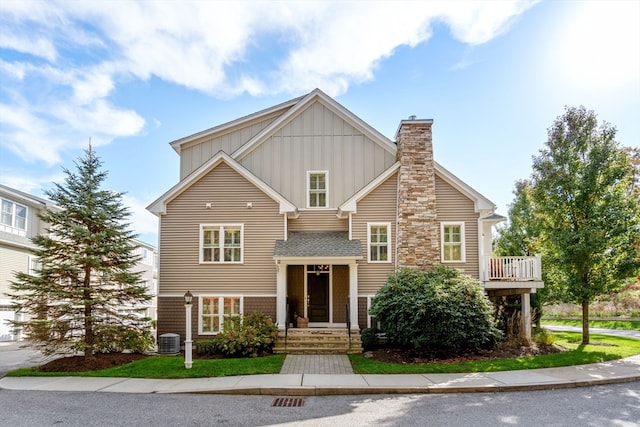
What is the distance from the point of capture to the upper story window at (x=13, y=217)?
20.7 meters

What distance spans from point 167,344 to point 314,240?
5.87 metres

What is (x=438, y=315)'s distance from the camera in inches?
470

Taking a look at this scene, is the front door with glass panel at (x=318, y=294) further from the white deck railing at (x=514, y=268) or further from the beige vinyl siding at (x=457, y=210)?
the white deck railing at (x=514, y=268)

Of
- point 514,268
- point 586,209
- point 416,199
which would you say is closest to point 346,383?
point 416,199

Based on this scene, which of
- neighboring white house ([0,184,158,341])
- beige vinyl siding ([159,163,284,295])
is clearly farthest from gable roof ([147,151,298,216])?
neighboring white house ([0,184,158,341])

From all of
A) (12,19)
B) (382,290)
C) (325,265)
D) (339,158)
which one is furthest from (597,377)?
(12,19)

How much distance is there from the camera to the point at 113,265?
488 inches

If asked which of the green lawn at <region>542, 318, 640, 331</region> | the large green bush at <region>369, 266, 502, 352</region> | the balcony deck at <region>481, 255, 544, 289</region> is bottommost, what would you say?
the green lawn at <region>542, 318, 640, 331</region>

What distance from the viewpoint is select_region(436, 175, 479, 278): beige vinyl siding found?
614 inches

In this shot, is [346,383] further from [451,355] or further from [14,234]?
[14,234]

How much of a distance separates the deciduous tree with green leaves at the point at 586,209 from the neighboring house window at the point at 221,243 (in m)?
11.1

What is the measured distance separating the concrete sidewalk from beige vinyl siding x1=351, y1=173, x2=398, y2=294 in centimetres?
536

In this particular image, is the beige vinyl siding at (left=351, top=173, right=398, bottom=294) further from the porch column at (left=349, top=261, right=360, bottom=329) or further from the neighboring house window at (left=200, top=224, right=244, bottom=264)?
the neighboring house window at (left=200, top=224, right=244, bottom=264)

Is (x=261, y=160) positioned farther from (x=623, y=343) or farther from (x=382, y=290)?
(x=623, y=343)
